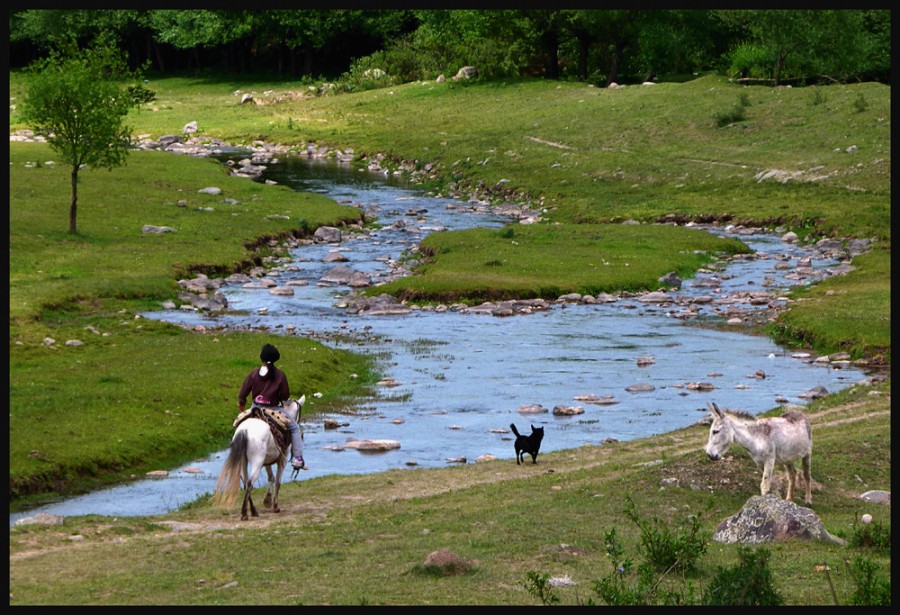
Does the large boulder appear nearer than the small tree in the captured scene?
Yes

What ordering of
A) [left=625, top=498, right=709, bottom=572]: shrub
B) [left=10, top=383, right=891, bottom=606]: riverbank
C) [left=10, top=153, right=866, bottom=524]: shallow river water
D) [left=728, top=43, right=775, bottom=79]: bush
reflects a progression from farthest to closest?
[left=728, top=43, right=775, bottom=79]: bush → [left=10, top=153, right=866, bottom=524]: shallow river water → [left=625, top=498, right=709, bottom=572]: shrub → [left=10, top=383, right=891, bottom=606]: riverbank

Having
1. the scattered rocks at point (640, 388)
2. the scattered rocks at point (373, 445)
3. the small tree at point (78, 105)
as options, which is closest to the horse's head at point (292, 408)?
the scattered rocks at point (373, 445)

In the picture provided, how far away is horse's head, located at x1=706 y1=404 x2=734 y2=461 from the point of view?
18562 millimetres

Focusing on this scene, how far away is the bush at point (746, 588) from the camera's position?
41.5 ft

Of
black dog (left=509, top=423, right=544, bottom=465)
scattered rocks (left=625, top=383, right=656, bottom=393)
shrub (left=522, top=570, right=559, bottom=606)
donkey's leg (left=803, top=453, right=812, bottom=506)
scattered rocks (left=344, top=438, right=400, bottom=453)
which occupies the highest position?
shrub (left=522, top=570, right=559, bottom=606)

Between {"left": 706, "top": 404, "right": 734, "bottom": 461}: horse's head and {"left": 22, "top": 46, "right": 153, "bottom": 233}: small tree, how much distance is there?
122 feet

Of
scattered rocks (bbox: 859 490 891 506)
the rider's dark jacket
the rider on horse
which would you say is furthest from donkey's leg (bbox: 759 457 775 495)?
the rider's dark jacket

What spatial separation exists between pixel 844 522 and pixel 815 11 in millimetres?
77154

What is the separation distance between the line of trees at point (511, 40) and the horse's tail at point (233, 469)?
56.2m

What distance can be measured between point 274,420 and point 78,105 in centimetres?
3383

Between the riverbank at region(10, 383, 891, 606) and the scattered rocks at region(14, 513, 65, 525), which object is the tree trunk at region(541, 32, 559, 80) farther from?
the scattered rocks at region(14, 513, 65, 525)

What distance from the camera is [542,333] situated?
40.0 m

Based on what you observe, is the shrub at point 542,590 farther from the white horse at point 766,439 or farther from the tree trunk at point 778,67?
the tree trunk at point 778,67

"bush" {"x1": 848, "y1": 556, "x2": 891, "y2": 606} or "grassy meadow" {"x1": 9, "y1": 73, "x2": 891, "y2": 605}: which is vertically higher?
"bush" {"x1": 848, "y1": 556, "x2": 891, "y2": 606}
